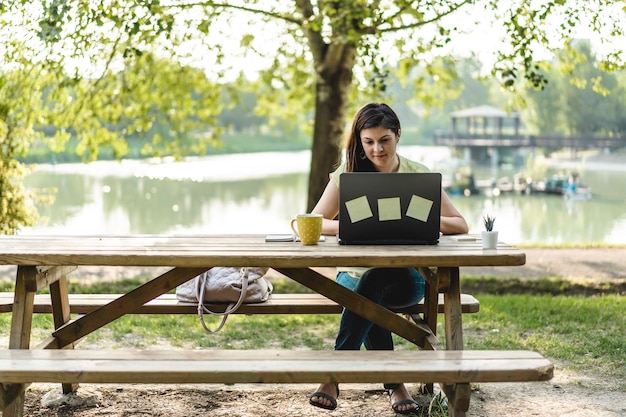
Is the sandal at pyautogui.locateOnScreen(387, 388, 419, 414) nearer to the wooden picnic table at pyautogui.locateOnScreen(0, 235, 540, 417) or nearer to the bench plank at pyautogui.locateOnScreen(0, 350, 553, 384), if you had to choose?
Answer: the wooden picnic table at pyautogui.locateOnScreen(0, 235, 540, 417)

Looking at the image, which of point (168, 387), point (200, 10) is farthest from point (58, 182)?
point (168, 387)

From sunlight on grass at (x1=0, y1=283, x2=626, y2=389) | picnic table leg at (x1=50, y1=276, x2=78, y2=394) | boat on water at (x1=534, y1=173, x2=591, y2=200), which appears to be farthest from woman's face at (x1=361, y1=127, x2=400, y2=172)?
boat on water at (x1=534, y1=173, x2=591, y2=200)

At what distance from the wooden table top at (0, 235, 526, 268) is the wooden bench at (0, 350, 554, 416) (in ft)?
1.01

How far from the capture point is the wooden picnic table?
2803 millimetres

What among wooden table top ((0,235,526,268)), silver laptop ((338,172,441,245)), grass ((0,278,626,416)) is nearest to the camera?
wooden table top ((0,235,526,268))

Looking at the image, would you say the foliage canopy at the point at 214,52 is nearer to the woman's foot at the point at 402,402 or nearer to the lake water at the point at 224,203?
the woman's foot at the point at 402,402

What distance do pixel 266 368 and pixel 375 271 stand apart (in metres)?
0.91

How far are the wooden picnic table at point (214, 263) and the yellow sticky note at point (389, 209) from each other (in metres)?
0.11

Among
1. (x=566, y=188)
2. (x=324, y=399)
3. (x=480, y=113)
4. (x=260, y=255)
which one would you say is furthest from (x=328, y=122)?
(x=480, y=113)

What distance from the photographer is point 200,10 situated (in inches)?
349

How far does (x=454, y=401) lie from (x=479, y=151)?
57649mm

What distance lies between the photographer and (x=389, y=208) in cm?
300

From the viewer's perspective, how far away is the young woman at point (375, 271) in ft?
11.0

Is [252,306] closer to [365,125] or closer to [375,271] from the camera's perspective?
[375,271]
